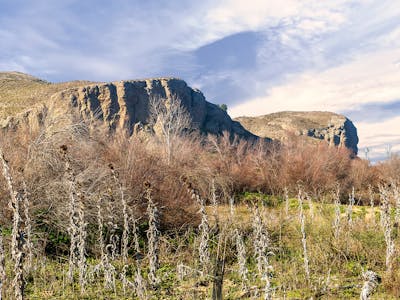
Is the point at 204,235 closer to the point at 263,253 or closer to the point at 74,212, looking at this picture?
the point at 263,253

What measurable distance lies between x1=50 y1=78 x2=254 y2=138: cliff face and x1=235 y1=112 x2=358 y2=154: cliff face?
674 inches

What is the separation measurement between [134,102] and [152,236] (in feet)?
245

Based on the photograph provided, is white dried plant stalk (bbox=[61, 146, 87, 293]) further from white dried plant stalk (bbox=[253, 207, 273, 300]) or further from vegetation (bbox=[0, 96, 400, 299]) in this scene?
white dried plant stalk (bbox=[253, 207, 273, 300])

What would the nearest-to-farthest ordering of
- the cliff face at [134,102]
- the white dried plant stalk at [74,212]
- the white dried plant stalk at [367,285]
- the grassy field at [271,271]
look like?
the white dried plant stalk at [367,285], the white dried plant stalk at [74,212], the grassy field at [271,271], the cliff face at [134,102]

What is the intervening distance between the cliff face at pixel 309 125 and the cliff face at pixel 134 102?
1711cm

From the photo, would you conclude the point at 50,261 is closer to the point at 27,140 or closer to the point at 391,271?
the point at 27,140

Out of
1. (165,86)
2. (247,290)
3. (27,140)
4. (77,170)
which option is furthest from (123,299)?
(165,86)

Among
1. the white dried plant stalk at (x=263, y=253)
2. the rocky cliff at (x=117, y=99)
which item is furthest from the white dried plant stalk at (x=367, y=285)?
the rocky cliff at (x=117, y=99)

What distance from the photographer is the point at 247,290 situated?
22.1 ft

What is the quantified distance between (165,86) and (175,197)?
81.0m

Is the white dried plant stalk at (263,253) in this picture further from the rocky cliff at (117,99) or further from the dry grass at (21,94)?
the dry grass at (21,94)

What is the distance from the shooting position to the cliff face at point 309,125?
113312mm

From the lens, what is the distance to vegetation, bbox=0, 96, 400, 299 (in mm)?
4719

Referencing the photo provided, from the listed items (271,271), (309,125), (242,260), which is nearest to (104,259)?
(242,260)
